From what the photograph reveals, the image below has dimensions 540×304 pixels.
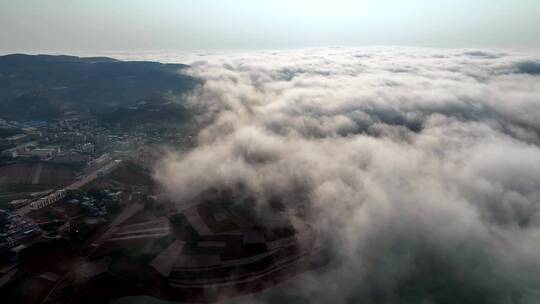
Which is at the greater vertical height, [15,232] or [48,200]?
[15,232]

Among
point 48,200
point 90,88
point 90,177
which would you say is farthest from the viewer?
point 90,88

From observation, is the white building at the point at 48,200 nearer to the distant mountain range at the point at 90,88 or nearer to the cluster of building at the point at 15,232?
the cluster of building at the point at 15,232

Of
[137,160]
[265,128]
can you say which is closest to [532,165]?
[265,128]

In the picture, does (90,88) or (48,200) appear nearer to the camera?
(48,200)

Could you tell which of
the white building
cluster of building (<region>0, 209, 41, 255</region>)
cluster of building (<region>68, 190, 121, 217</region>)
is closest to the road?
the white building

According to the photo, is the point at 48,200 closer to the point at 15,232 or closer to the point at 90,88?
the point at 15,232

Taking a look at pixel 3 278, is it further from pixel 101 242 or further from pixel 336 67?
pixel 336 67

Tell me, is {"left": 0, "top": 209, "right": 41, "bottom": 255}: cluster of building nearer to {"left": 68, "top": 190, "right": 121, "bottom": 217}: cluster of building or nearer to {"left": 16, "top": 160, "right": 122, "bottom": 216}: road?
{"left": 16, "top": 160, "right": 122, "bottom": 216}: road

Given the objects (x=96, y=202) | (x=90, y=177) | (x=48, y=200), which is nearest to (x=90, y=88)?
(x=90, y=177)

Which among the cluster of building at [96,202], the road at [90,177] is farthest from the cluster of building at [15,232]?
the cluster of building at [96,202]
